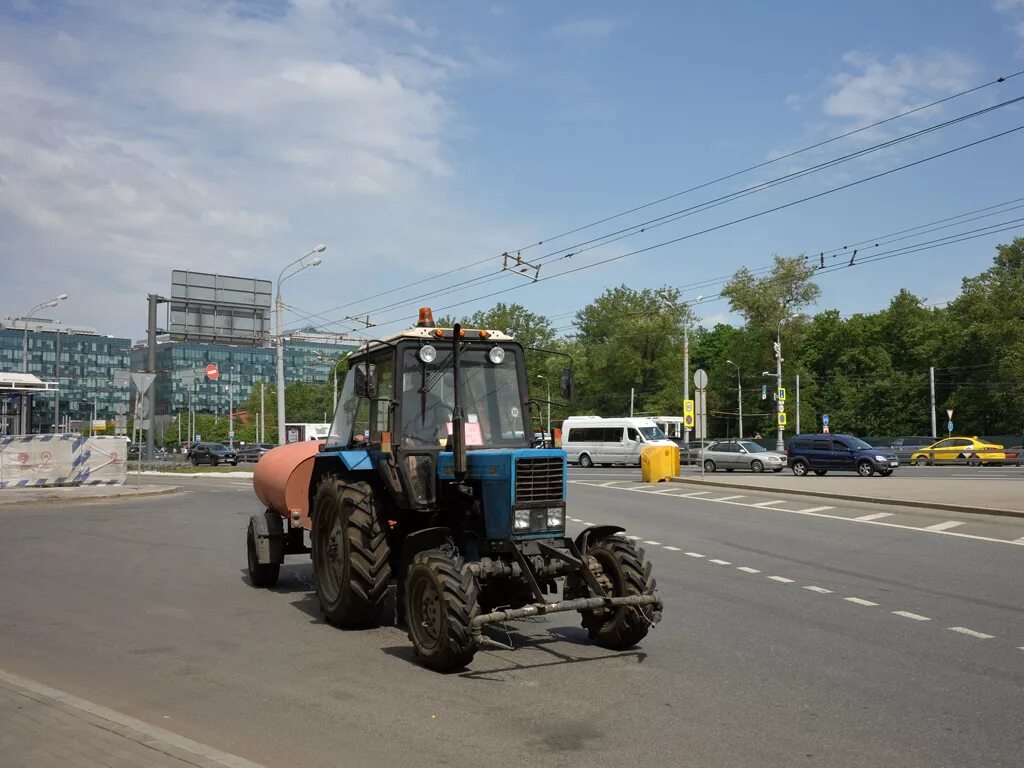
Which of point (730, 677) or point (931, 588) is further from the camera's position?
point (931, 588)

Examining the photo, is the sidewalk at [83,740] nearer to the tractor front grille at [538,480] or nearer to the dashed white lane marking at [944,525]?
the tractor front grille at [538,480]

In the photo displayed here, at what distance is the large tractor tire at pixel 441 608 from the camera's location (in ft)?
22.2

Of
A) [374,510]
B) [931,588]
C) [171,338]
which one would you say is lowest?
[931,588]

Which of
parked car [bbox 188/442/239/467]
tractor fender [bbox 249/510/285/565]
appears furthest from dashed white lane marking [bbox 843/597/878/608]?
parked car [bbox 188/442/239/467]

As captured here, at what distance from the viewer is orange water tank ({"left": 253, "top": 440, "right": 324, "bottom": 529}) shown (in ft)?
35.5

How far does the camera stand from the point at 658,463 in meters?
35.0

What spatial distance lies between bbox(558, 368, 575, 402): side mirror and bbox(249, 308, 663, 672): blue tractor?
0.02 m

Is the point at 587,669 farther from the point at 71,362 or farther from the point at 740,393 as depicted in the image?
the point at 71,362

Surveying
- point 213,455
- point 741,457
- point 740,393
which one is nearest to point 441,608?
point 741,457

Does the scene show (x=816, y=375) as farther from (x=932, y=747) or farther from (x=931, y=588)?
(x=932, y=747)

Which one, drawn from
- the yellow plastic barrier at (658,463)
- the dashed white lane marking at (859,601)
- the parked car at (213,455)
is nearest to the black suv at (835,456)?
the yellow plastic barrier at (658,463)

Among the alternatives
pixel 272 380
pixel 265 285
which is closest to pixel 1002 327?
pixel 265 285

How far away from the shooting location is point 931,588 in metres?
11.0

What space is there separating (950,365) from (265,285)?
6026 cm
